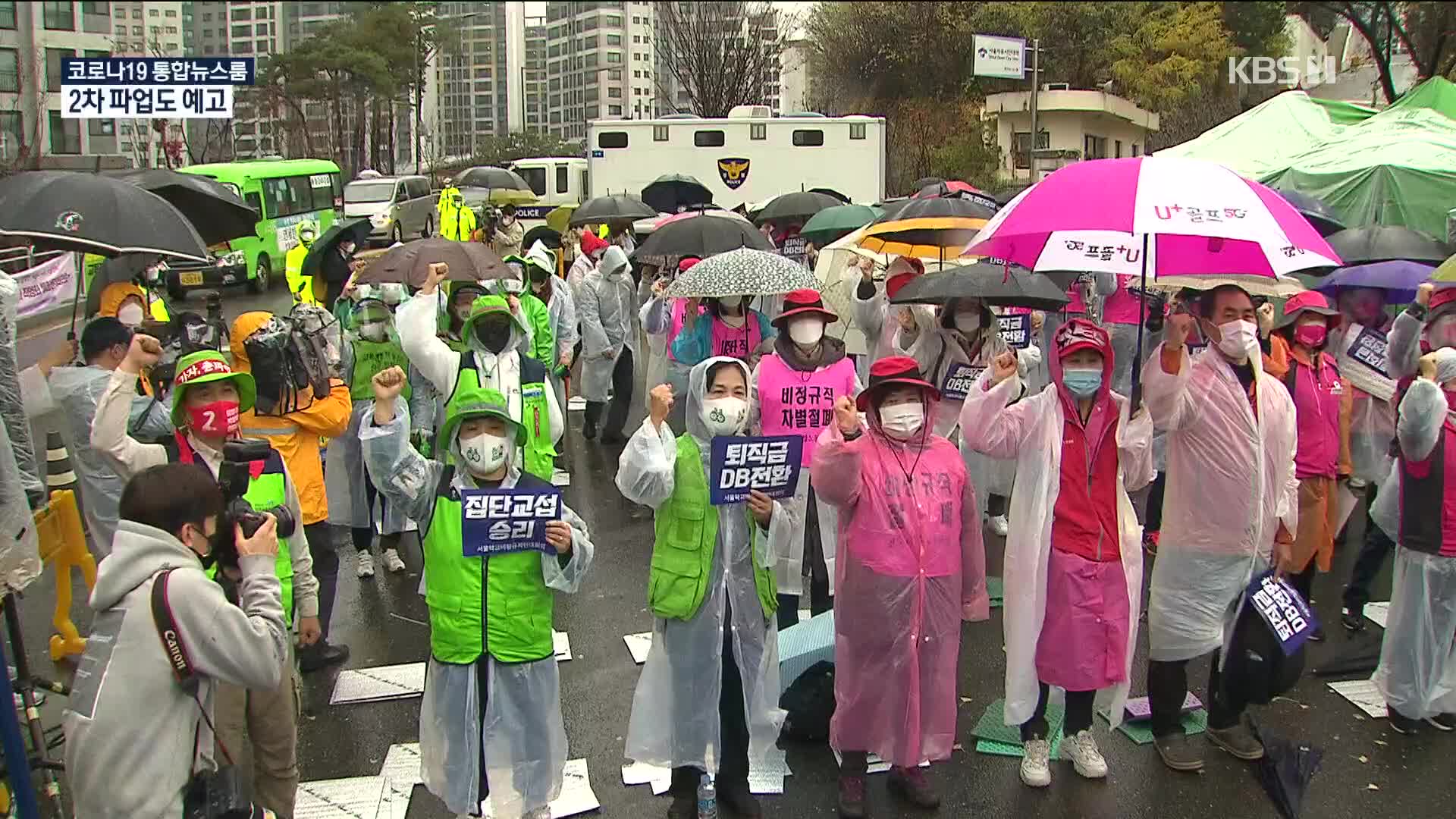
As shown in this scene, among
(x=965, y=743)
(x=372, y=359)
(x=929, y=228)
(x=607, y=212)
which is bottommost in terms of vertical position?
(x=965, y=743)

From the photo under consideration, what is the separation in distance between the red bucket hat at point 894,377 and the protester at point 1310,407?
3017 millimetres

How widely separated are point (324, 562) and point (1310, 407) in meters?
5.31

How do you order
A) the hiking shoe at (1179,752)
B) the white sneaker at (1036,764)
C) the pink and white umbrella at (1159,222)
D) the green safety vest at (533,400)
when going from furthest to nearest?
1. the green safety vest at (533,400)
2. the hiking shoe at (1179,752)
3. the white sneaker at (1036,764)
4. the pink and white umbrella at (1159,222)

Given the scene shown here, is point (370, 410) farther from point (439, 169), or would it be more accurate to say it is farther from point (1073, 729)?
point (439, 169)

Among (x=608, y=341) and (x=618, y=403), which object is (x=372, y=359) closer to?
(x=608, y=341)

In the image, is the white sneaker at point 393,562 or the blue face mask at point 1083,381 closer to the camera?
the blue face mask at point 1083,381

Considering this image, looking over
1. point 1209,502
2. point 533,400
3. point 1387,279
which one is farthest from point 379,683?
point 1387,279

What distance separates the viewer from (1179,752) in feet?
16.9

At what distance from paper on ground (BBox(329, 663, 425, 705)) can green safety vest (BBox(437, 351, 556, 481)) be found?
117cm

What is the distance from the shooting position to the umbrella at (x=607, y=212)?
14008mm

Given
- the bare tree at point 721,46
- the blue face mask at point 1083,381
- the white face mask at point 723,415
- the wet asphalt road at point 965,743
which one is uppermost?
the bare tree at point 721,46

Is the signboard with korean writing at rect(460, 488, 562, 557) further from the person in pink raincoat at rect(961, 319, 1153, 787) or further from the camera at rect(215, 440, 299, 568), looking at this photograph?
the person in pink raincoat at rect(961, 319, 1153, 787)

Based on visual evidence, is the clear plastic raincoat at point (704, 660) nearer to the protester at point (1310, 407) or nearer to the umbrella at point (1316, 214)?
the protester at point (1310, 407)

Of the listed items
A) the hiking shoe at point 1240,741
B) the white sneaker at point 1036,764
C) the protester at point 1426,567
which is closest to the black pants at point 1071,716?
the white sneaker at point 1036,764
